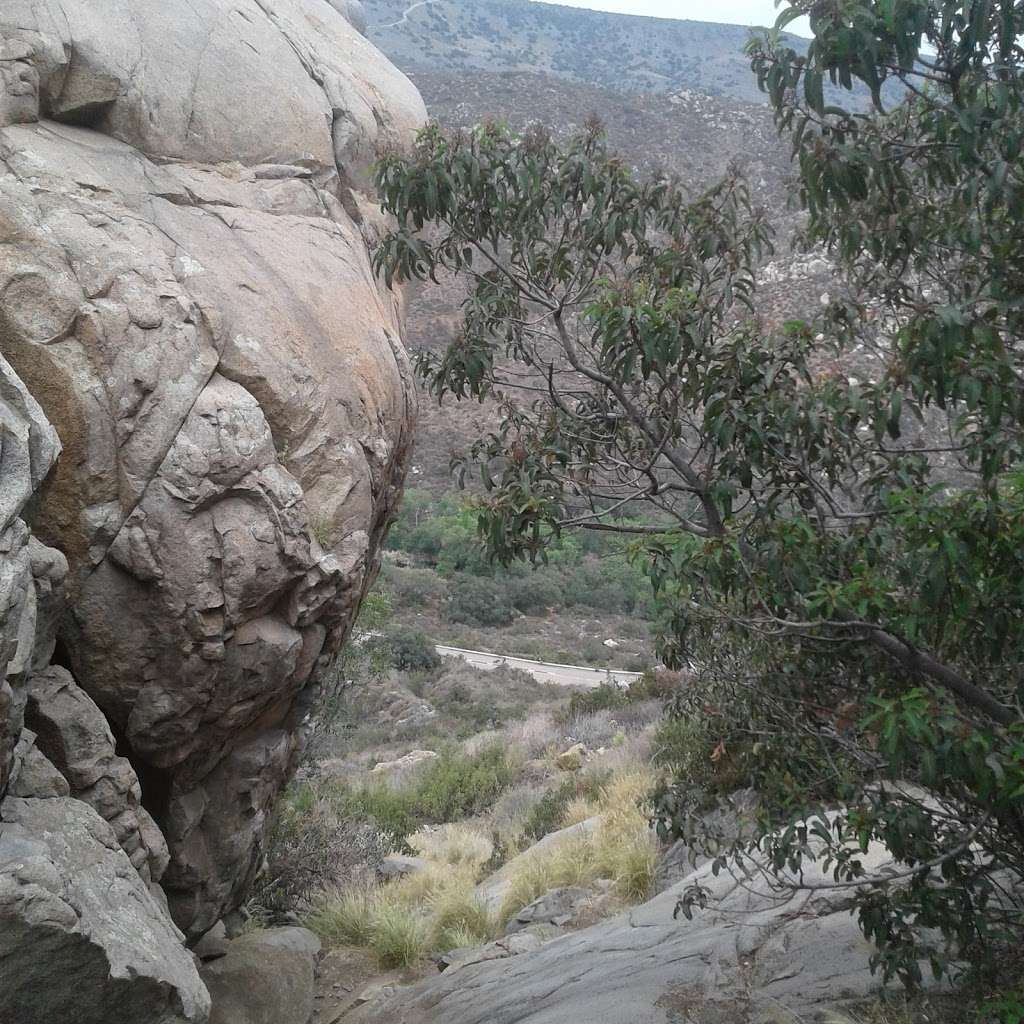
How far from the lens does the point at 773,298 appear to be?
3098 centimetres

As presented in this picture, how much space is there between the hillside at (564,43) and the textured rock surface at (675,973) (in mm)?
51326

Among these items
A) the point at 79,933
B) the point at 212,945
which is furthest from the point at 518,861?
the point at 79,933

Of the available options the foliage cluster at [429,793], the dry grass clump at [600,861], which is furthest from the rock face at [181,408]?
the foliage cluster at [429,793]

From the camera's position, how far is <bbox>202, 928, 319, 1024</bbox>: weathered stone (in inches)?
261

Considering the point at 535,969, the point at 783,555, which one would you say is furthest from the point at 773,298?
the point at 783,555

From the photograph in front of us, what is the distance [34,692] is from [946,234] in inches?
174

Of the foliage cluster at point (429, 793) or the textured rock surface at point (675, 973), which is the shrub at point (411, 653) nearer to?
the foliage cluster at point (429, 793)

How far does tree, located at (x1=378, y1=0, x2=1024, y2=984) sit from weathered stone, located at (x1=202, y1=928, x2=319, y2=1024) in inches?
119

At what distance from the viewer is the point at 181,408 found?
4887mm

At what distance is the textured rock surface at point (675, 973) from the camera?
6234mm

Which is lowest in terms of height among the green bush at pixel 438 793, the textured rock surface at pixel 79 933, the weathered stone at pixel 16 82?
the green bush at pixel 438 793

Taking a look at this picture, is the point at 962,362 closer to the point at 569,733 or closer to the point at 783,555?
the point at 783,555

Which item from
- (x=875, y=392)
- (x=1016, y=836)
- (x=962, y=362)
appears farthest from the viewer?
(x=1016, y=836)

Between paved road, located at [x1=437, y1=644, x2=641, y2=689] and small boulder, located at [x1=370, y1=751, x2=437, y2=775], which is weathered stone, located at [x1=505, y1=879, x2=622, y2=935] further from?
paved road, located at [x1=437, y1=644, x2=641, y2=689]
